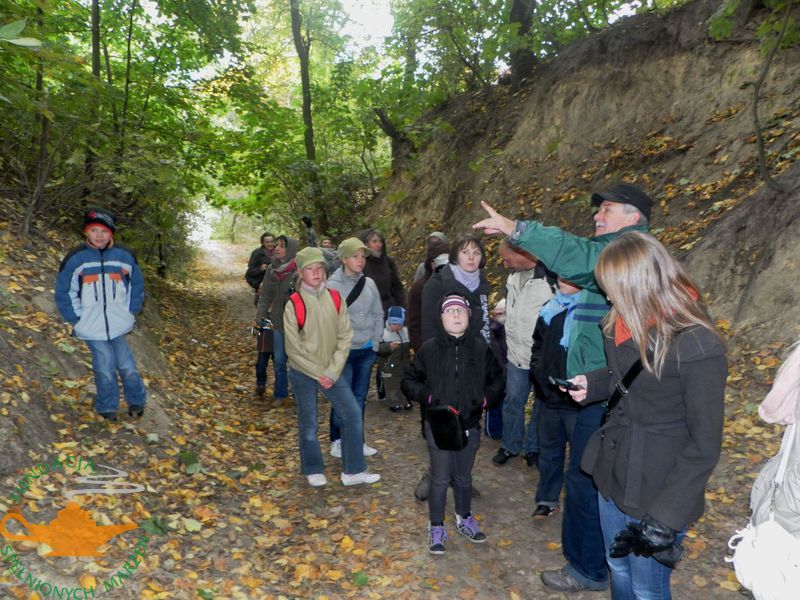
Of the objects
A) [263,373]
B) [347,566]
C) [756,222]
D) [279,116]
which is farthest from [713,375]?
[279,116]

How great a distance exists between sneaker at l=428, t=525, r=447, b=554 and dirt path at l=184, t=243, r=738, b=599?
0.06 m

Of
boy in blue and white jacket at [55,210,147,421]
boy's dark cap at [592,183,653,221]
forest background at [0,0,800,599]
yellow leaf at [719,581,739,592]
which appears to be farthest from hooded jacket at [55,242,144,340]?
yellow leaf at [719,581,739,592]

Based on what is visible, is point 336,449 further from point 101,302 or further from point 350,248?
point 101,302

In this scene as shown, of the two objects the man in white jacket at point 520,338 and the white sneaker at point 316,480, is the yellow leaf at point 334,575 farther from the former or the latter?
the man in white jacket at point 520,338

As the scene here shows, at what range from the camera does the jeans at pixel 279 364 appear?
765 centimetres

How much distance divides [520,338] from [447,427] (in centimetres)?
163

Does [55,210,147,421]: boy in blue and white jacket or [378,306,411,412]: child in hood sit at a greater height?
[55,210,147,421]: boy in blue and white jacket

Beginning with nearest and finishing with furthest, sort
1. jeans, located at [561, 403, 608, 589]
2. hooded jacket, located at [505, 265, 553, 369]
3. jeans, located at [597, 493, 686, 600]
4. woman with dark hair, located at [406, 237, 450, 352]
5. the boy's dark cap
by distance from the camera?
jeans, located at [597, 493, 686, 600], the boy's dark cap, jeans, located at [561, 403, 608, 589], hooded jacket, located at [505, 265, 553, 369], woman with dark hair, located at [406, 237, 450, 352]

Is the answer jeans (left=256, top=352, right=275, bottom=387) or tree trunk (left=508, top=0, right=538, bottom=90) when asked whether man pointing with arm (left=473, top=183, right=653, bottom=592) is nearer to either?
jeans (left=256, top=352, right=275, bottom=387)

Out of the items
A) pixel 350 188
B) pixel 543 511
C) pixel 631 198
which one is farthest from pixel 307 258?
pixel 350 188

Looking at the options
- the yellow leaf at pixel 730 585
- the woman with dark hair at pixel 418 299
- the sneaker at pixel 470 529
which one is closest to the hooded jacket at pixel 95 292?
the woman with dark hair at pixel 418 299

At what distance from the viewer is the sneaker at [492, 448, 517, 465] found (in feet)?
18.8

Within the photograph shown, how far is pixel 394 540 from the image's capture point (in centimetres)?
448

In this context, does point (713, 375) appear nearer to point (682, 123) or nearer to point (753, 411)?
point (753, 411)
